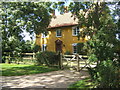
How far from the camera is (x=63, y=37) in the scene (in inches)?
997

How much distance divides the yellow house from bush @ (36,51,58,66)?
9168 mm

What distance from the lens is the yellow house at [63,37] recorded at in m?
23.7

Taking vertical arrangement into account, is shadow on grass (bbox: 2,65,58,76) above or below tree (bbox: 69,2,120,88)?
below

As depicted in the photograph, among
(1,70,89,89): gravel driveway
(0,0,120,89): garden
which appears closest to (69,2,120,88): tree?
(0,0,120,89): garden

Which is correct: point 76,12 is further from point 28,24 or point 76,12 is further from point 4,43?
point 4,43

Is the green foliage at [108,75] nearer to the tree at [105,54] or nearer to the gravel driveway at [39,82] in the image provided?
the tree at [105,54]

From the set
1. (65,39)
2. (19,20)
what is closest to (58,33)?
(65,39)

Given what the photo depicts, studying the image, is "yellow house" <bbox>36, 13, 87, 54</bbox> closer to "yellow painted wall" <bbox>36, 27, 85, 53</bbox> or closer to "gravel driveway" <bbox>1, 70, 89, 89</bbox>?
"yellow painted wall" <bbox>36, 27, 85, 53</bbox>

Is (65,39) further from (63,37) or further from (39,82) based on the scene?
(39,82)

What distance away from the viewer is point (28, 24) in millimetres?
17031

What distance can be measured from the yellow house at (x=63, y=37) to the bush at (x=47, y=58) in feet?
30.1

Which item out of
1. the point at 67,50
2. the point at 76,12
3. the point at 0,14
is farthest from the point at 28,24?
the point at 67,50

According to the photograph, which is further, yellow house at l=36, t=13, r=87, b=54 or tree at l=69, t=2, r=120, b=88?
yellow house at l=36, t=13, r=87, b=54

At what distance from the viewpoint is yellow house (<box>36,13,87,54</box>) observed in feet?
77.8
